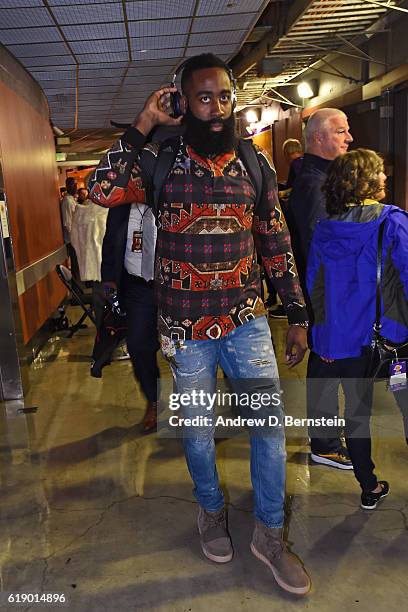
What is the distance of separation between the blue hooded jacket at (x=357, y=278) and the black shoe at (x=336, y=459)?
0.66m

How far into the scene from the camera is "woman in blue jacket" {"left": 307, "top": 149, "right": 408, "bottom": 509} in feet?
7.11

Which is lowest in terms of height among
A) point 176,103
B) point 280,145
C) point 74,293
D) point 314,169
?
point 74,293

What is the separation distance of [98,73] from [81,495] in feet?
17.4

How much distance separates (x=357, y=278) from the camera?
222cm

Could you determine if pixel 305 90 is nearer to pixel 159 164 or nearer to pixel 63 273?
pixel 63 273

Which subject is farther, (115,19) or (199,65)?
(115,19)

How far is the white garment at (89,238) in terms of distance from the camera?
5.59 meters

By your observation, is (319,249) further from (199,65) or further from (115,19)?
(115,19)

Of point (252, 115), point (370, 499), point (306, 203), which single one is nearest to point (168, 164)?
point (306, 203)

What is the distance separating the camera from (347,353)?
89.8 inches

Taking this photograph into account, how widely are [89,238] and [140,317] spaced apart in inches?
111

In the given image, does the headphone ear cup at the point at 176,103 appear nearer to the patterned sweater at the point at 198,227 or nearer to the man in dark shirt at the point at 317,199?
the patterned sweater at the point at 198,227

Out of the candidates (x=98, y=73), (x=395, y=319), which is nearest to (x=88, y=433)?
(x=395, y=319)

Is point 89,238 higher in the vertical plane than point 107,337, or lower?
higher
